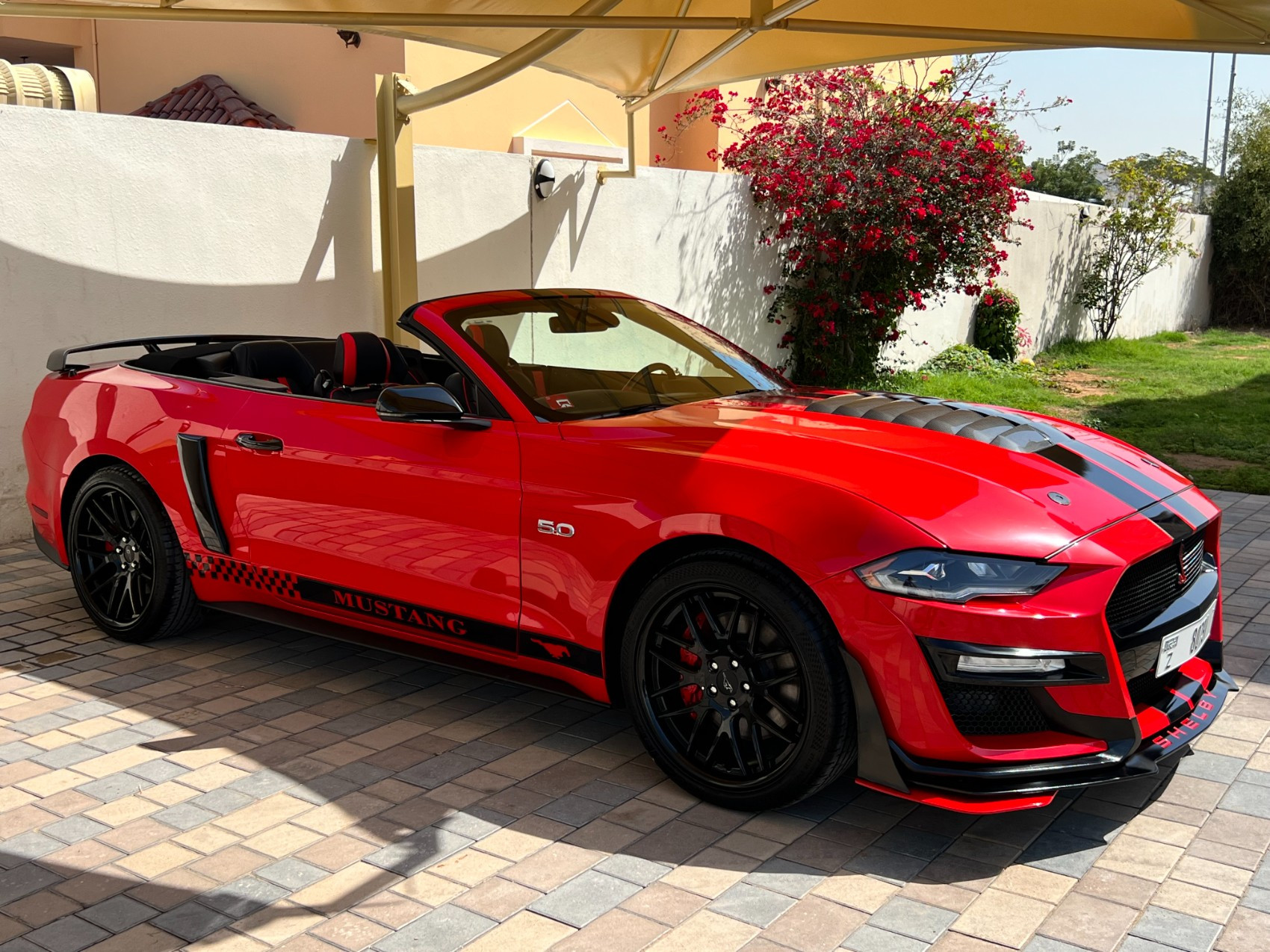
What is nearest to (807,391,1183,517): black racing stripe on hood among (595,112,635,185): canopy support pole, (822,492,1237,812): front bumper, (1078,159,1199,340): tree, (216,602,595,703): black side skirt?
(822,492,1237,812): front bumper

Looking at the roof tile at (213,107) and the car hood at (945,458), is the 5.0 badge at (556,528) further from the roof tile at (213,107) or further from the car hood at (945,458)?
the roof tile at (213,107)

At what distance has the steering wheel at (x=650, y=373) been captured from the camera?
459cm

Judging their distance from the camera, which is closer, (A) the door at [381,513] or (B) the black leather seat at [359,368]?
(A) the door at [381,513]

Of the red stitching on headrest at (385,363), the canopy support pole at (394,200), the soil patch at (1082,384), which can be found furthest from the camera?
the soil patch at (1082,384)

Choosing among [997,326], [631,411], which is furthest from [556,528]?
[997,326]

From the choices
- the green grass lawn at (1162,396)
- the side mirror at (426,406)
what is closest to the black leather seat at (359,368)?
the side mirror at (426,406)

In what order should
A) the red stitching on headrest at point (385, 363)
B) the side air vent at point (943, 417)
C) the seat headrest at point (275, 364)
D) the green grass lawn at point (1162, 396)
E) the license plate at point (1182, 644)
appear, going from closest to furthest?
the license plate at point (1182, 644) < the side air vent at point (943, 417) < the red stitching on headrest at point (385, 363) < the seat headrest at point (275, 364) < the green grass lawn at point (1162, 396)

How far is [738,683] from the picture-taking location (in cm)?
359

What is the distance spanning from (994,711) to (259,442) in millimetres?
2953

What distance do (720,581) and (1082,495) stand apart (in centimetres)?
112

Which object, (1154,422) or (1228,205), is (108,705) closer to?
(1154,422)

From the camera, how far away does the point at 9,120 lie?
6.92 meters

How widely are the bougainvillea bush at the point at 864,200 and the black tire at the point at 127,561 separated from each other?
8.05 m

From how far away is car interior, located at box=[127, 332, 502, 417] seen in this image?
5059 mm
